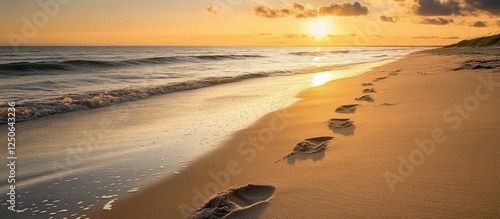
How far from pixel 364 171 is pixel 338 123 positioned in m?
2.21

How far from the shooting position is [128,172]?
12.6ft

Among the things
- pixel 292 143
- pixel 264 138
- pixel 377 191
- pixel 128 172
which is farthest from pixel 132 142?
pixel 377 191

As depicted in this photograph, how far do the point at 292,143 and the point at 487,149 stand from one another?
7.07ft

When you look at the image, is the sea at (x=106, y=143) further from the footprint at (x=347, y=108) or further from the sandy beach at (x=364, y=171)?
the footprint at (x=347, y=108)

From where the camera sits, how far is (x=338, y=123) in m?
5.23

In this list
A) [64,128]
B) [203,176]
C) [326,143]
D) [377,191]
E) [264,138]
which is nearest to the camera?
[377,191]

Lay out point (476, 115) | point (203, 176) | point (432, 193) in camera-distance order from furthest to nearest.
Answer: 1. point (476, 115)
2. point (203, 176)
3. point (432, 193)

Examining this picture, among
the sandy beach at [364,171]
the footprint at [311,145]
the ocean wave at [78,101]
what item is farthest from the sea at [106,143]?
the footprint at [311,145]

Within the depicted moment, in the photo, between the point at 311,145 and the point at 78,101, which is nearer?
the point at 311,145

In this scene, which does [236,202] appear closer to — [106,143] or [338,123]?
[338,123]

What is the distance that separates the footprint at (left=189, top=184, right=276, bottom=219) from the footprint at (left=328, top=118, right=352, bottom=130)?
93.2 inches

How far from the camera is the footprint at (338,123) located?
16.6 ft

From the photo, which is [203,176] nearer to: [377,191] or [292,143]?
[292,143]

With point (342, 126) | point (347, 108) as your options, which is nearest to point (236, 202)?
point (342, 126)
